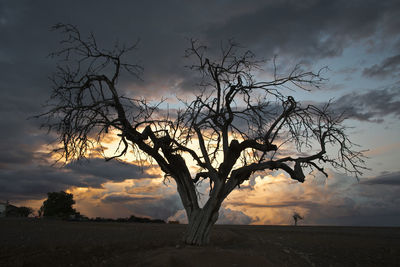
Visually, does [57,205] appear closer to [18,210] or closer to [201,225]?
[18,210]

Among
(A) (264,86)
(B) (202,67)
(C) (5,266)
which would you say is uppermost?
(B) (202,67)

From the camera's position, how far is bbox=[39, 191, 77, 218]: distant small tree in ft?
150

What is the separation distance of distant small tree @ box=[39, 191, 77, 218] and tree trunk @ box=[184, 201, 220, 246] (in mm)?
39367

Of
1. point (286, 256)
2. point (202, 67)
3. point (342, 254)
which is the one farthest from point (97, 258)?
point (342, 254)

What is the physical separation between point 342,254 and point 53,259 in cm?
1082

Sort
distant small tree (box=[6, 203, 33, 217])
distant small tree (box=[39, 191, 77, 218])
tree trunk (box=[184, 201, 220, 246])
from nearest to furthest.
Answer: tree trunk (box=[184, 201, 220, 246]) → distant small tree (box=[39, 191, 77, 218]) → distant small tree (box=[6, 203, 33, 217])

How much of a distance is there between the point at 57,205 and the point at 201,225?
135 ft

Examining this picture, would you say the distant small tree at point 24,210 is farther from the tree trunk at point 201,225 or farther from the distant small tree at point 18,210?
the tree trunk at point 201,225

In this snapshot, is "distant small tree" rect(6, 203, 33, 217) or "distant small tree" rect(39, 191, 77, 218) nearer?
"distant small tree" rect(39, 191, 77, 218)

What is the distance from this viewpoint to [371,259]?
39.3ft

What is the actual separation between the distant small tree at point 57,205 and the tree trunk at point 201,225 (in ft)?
129

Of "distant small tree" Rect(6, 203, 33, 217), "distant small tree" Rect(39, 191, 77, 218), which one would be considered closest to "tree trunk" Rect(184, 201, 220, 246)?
"distant small tree" Rect(39, 191, 77, 218)

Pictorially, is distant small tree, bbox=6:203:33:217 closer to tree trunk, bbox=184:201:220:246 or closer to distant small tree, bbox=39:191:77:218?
distant small tree, bbox=39:191:77:218

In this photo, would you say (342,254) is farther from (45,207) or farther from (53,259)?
(45,207)
